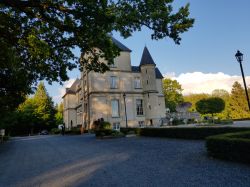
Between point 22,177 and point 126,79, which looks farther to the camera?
point 126,79

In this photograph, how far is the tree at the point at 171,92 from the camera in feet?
242

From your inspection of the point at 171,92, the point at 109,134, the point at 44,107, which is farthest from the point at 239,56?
the point at 44,107

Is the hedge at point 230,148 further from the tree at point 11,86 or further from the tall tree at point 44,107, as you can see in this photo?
the tall tree at point 44,107

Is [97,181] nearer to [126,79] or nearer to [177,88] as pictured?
[126,79]

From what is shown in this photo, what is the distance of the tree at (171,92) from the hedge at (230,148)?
65.0 meters

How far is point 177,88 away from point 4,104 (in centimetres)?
6108

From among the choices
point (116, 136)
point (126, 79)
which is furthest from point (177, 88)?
point (116, 136)

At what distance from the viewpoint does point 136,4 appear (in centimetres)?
1092

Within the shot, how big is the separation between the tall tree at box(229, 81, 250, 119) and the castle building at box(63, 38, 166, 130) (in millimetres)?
27259

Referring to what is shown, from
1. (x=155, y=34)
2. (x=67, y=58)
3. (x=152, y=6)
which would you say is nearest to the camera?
(x=152, y=6)

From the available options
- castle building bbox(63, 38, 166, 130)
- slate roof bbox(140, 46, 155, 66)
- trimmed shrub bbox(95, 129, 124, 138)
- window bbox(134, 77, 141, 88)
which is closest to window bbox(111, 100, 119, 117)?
castle building bbox(63, 38, 166, 130)

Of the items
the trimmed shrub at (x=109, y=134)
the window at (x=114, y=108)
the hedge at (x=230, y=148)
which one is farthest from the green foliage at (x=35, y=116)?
the hedge at (x=230, y=148)

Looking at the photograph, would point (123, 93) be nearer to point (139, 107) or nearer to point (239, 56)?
point (139, 107)

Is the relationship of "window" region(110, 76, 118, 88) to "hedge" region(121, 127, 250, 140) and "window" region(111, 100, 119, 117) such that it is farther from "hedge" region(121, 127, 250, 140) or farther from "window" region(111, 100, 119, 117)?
"hedge" region(121, 127, 250, 140)
